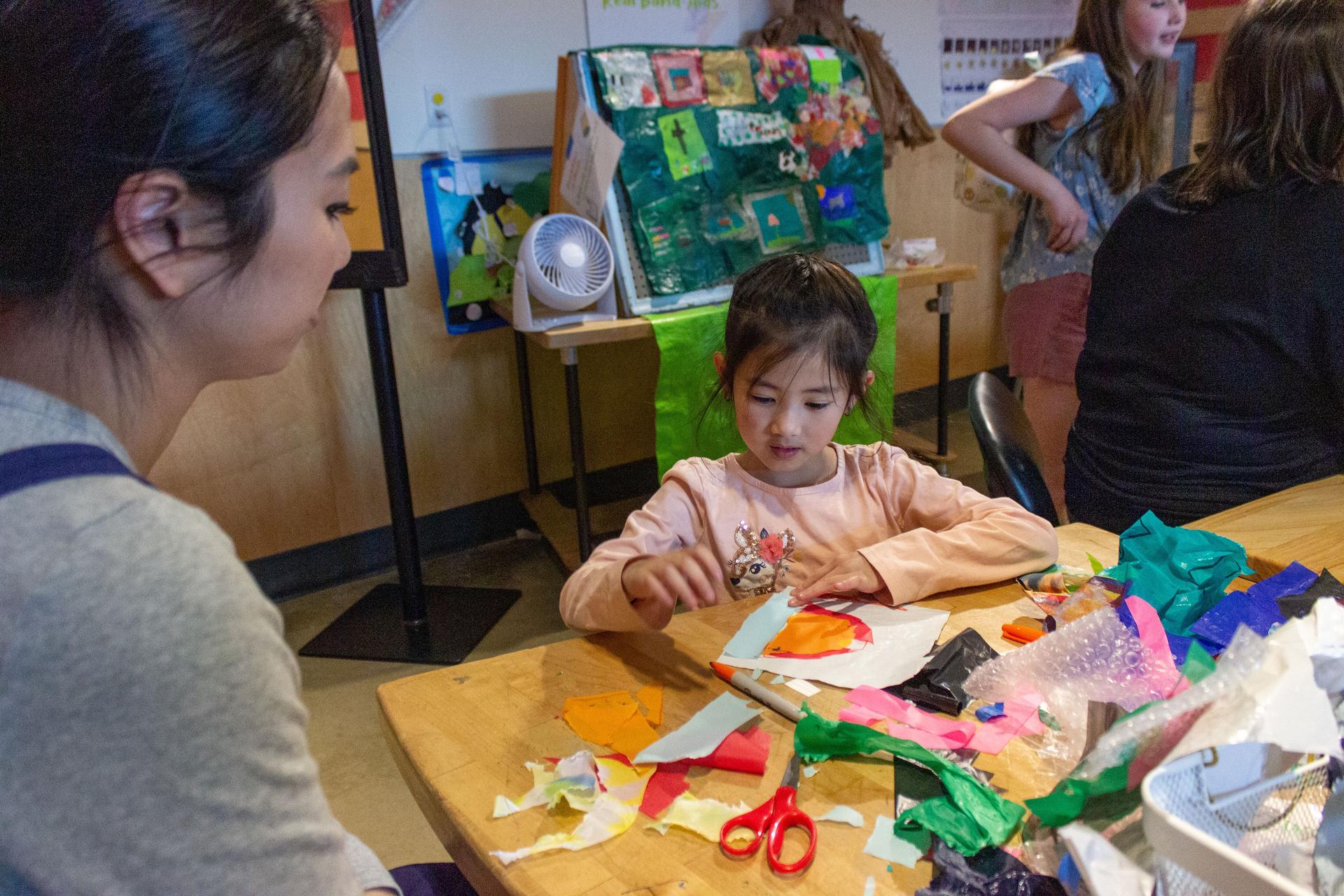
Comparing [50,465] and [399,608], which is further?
[399,608]

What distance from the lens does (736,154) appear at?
114 inches

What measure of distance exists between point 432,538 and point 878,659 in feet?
7.97

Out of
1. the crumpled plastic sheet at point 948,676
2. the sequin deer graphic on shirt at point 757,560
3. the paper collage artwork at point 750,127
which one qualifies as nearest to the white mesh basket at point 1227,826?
the crumpled plastic sheet at point 948,676

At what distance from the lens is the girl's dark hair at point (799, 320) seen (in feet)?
4.59

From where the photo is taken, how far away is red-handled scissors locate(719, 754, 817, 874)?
68 cm

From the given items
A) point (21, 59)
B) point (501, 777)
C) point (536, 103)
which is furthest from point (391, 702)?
point (536, 103)

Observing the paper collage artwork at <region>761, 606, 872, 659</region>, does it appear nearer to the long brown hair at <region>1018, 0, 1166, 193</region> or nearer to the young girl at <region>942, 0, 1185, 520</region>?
the young girl at <region>942, 0, 1185, 520</region>

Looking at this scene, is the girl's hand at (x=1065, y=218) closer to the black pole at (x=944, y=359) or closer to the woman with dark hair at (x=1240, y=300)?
the woman with dark hair at (x=1240, y=300)

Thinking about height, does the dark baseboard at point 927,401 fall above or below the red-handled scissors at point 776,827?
below

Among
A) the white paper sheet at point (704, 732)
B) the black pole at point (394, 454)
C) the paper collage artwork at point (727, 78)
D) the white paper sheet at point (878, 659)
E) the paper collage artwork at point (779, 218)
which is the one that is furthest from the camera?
the paper collage artwork at point (779, 218)

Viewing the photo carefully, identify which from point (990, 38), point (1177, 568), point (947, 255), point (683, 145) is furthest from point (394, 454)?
point (990, 38)

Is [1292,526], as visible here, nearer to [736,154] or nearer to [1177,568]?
[1177,568]

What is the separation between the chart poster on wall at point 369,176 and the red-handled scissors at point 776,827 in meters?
1.79

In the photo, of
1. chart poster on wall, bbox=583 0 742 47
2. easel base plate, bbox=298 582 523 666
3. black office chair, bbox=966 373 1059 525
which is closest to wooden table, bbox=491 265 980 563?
easel base plate, bbox=298 582 523 666
